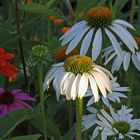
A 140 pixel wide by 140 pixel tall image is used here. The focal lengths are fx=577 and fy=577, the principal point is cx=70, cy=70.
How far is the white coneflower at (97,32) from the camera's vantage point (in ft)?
3.51

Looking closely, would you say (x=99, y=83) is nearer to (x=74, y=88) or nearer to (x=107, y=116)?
(x=74, y=88)

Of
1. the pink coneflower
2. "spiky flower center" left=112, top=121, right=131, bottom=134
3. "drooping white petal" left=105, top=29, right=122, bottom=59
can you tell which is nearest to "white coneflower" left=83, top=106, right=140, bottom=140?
"spiky flower center" left=112, top=121, right=131, bottom=134

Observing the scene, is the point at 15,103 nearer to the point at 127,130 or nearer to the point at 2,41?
the point at 2,41

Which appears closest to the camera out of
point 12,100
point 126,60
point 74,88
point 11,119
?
point 74,88

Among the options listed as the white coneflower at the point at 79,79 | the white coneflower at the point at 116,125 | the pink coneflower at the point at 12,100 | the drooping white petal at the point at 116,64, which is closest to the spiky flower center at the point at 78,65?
the white coneflower at the point at 79,79

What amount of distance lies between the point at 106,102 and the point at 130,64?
11 cm

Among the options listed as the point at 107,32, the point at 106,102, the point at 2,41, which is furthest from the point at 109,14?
the point at 2,41

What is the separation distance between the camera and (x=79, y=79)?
0.80 meters

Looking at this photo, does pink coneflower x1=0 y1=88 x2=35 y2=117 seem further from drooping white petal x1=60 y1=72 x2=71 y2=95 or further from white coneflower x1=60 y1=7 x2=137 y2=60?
drooping white petal x1=60 y1=72 x2=71 y2=95

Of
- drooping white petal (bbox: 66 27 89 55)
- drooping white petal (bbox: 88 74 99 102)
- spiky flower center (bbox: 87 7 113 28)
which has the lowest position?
drooping white petal (bbox: 88 74 99 102)

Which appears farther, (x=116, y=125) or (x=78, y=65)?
(x=116, y=125)

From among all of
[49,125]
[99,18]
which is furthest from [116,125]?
[99,18]

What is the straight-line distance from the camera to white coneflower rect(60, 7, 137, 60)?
1070 millimetres

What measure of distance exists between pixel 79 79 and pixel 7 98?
440 mm
